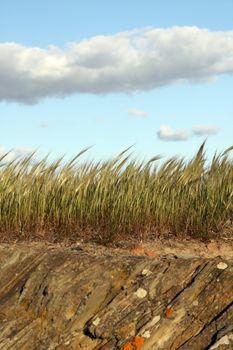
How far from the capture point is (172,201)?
7.06 metres

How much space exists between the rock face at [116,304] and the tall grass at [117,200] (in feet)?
5.25

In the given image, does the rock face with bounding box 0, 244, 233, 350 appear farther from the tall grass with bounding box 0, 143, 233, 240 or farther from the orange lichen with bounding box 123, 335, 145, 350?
the tall grass with bounding box 0, 143, 233, 240

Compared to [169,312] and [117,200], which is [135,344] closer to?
[169,312]

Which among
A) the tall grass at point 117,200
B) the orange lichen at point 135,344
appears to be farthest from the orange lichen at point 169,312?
the tall grass at point 117,200

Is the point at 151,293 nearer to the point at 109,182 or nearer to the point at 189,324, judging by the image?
the point at 189,324

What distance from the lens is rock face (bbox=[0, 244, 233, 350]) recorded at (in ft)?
14.4

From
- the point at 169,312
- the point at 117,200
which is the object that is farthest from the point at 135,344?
the point at 117,200

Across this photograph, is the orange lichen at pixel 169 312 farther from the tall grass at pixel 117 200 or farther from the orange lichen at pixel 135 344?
the tall grass at pixel 117 200

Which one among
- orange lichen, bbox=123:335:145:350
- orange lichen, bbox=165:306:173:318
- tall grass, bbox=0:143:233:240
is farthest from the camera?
tall grass, bbox=0:143:233:240

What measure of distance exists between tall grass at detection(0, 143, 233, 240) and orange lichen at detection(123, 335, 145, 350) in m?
2.29

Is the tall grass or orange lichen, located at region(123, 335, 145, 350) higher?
the tall grass

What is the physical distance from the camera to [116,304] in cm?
470

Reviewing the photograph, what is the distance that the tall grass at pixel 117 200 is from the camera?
6938 millimetres

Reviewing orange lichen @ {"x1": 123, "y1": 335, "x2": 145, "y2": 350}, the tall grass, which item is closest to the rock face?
orange lichen @ {"x1": 123, "y1": 335, "x2": 145, "y2": 350}
